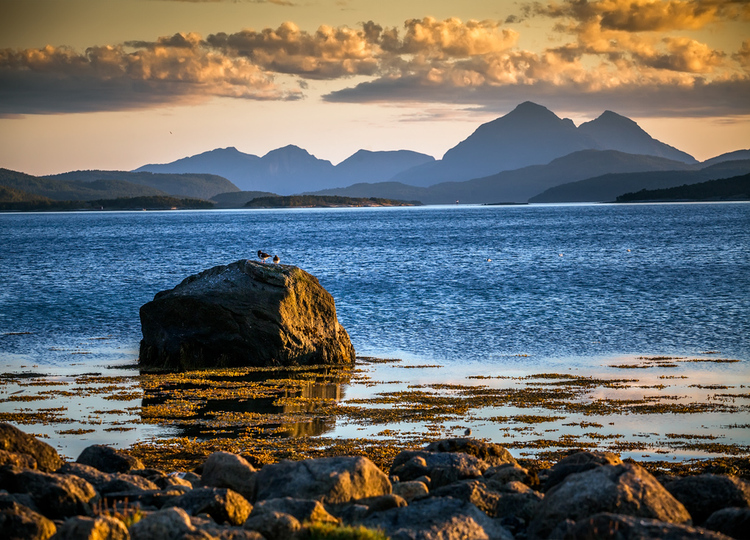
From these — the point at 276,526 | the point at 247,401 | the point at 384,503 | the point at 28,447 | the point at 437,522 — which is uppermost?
the point at 276,526

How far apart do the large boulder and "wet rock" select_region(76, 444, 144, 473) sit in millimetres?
12933

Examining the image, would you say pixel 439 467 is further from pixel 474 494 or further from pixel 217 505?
pixel 217 505

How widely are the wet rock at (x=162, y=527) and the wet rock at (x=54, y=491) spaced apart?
2706 millimetres

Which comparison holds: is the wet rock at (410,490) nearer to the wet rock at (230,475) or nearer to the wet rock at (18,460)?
the wet rock at (230,475)

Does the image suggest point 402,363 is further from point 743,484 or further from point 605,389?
point 743,484

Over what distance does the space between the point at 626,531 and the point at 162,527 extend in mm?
5054

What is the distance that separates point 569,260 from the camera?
7712 cm

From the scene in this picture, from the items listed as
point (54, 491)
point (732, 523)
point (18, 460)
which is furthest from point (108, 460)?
point (732, 523)

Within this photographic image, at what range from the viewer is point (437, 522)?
31.3 feet

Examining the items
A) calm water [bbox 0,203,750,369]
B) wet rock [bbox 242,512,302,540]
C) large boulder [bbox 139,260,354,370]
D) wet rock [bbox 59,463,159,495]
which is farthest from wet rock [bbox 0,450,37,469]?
calm water [bbox 0,203,750,369]

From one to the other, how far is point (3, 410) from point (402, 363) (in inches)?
513

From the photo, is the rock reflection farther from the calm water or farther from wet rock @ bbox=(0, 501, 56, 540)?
wet rock @ bbox=(0, 501, 56, 540)

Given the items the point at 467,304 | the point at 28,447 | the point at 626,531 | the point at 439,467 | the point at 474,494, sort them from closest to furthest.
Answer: the point at 626,531 < the point at 474,494 < the point at 439,467 < the point at 28,447 < the point at 467,304

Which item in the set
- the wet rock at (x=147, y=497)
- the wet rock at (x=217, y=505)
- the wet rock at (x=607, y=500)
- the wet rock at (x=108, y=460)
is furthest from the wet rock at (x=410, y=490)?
the wet rock at (x=108, y=460)
